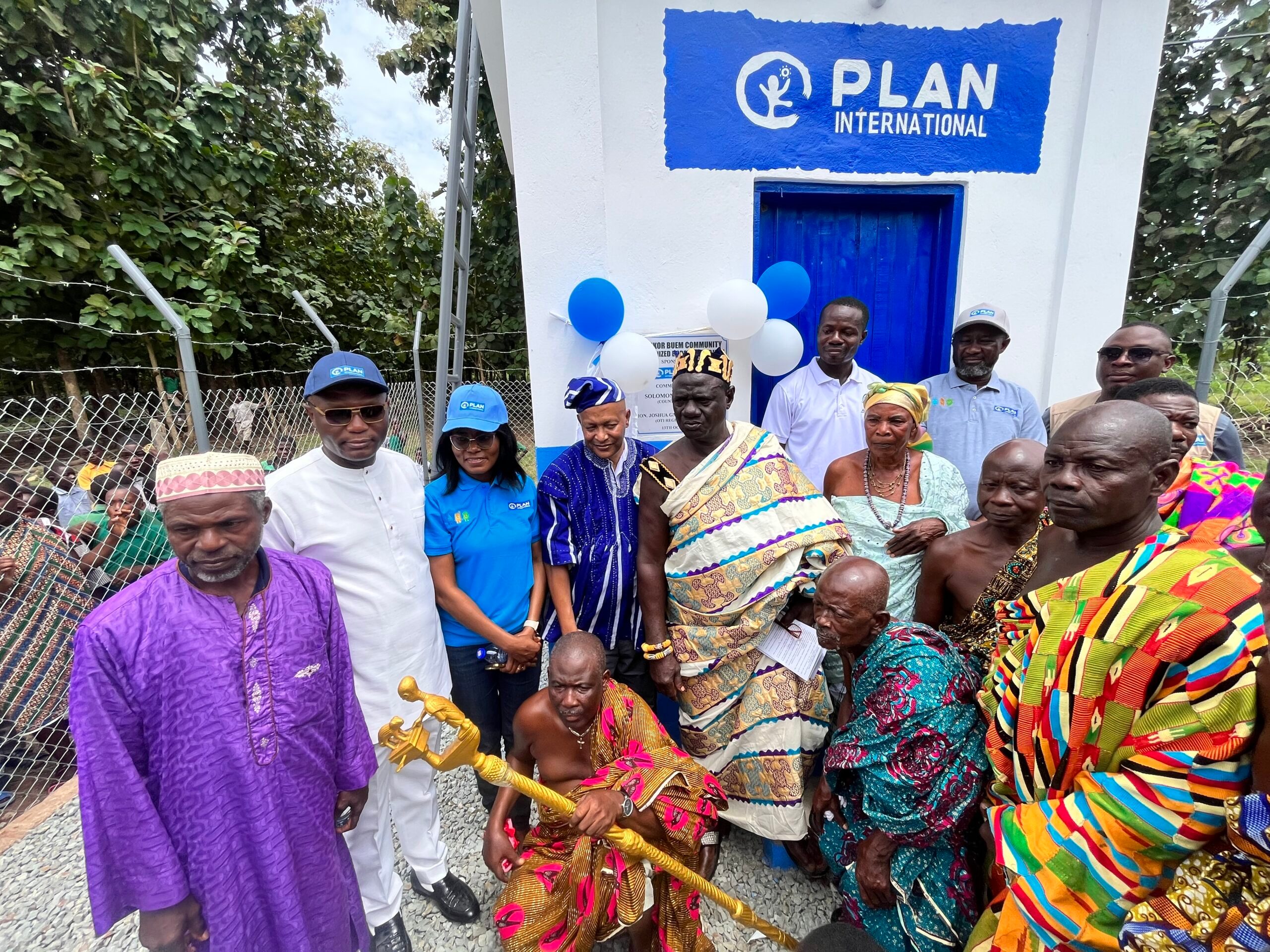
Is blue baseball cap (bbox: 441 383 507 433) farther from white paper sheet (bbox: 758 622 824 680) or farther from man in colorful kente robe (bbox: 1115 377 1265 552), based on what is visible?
man in colorful kente robe (bbox: 1115 377 1265 552)

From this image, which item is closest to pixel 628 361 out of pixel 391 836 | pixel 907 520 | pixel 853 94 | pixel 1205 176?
pixel 907 520

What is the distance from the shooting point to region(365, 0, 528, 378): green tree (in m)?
9.70

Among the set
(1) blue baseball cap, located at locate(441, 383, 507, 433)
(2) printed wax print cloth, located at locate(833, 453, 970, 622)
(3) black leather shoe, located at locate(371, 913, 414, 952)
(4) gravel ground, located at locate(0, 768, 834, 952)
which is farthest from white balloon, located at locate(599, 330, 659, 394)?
(3) black leather shoe, located at locate(371, 913, 414, 952)

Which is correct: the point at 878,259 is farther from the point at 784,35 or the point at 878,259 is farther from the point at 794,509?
the point at 794,509

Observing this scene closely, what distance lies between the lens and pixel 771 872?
2441mm

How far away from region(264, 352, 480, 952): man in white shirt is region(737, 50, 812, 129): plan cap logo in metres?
2.80

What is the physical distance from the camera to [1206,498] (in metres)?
1.85

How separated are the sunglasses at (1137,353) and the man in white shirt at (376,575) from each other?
3062mm

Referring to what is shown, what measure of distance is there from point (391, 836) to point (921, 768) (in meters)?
1.99

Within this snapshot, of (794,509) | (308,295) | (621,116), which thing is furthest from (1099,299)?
(308,295)

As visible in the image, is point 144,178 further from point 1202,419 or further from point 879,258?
point 1202,419

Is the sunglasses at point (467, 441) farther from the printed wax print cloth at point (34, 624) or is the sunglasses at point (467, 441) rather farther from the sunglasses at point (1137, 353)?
the sunglasses at point (1137, 353)

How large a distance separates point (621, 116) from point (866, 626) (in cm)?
311

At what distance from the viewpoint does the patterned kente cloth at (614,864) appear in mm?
1840
